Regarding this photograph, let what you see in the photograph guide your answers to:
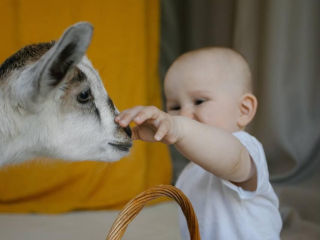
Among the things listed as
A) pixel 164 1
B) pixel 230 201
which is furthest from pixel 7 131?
pixel 164 1

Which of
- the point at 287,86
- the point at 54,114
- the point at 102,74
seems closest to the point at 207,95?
the point at 54,114

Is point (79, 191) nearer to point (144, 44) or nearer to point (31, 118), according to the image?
point (144, 44)

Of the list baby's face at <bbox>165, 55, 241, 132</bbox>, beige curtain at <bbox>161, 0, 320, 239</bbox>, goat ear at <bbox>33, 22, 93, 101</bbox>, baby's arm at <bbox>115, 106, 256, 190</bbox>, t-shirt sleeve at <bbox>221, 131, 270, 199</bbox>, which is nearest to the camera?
goat ear at <bbox>33, 22, 93, 101</bbox>

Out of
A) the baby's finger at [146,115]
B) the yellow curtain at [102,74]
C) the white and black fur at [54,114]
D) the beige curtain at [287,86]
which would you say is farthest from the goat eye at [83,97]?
the beige curtain at [287,86]

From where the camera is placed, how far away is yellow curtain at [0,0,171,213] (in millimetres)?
1403

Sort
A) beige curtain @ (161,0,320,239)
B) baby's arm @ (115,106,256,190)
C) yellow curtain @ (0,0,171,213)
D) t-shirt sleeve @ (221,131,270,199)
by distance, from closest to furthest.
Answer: baby's arm @ (115,106,256,190)
t-shirt sleeve @ (221,131,270,199)
yellow curtain @ (0,0,171,213)
beige curtain @ (161,0,320,239)

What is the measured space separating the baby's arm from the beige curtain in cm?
79

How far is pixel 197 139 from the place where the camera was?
68 cm

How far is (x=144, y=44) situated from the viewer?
167 cm

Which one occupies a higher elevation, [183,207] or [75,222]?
[183,207]

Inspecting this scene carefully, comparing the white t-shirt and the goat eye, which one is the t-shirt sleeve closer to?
the white t-shirt

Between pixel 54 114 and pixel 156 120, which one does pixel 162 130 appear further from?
pixel 54 114

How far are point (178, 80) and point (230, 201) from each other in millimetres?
323

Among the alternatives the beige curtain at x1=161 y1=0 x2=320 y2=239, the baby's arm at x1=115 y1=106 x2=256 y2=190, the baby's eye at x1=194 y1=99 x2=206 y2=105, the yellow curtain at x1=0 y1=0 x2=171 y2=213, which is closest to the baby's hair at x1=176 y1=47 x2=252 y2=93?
the baby's eye at x1=194 y1=99 x2=206 y2=105
